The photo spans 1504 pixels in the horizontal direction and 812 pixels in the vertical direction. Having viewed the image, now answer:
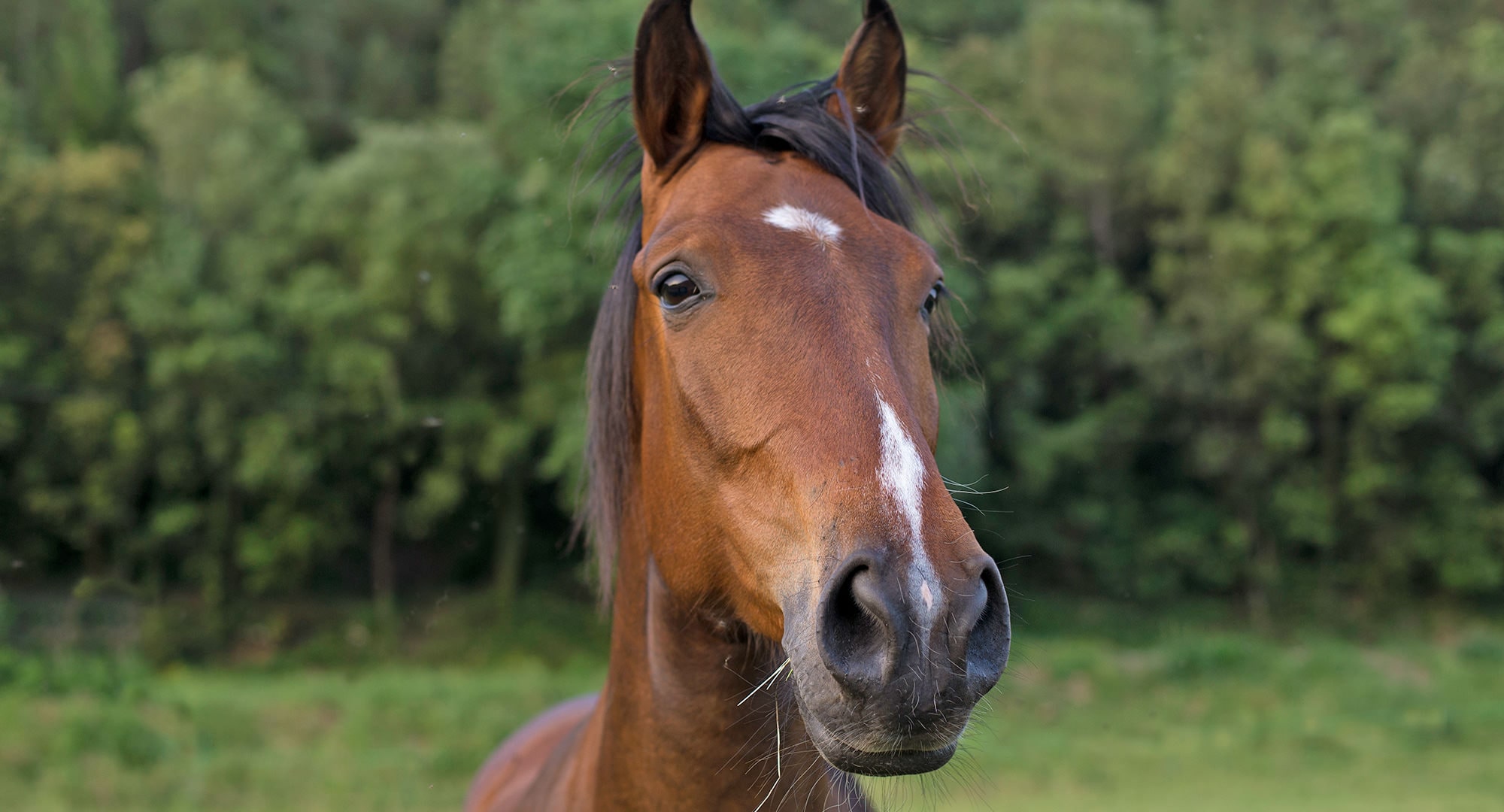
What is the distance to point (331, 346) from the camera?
2080 centimetres

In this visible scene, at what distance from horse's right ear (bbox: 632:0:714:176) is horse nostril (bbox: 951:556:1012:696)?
1.34 metres

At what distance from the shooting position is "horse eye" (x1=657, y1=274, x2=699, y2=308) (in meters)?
2.07

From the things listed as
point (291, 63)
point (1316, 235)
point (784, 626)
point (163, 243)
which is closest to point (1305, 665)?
point (1316, 235)

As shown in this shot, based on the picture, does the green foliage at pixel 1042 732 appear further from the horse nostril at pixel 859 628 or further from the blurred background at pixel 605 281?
the horse nostril at pixel 859 628

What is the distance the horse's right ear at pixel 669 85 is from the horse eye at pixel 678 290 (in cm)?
46

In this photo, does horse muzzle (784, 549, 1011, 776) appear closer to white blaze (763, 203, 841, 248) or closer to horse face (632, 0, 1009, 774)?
horse face (632, 0, 1009, 774)

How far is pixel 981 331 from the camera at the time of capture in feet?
68.3

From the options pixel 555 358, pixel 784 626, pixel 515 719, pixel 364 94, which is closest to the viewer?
pixel 784 626

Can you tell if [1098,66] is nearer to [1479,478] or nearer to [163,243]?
[1479,478]

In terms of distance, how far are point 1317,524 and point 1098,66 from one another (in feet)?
40.1

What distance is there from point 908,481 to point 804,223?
0.68 metres

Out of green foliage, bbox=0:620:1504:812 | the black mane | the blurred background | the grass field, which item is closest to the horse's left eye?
the black mane

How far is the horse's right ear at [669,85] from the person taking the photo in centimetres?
226

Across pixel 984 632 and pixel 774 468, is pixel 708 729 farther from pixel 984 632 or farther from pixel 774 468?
pixel 984 632
